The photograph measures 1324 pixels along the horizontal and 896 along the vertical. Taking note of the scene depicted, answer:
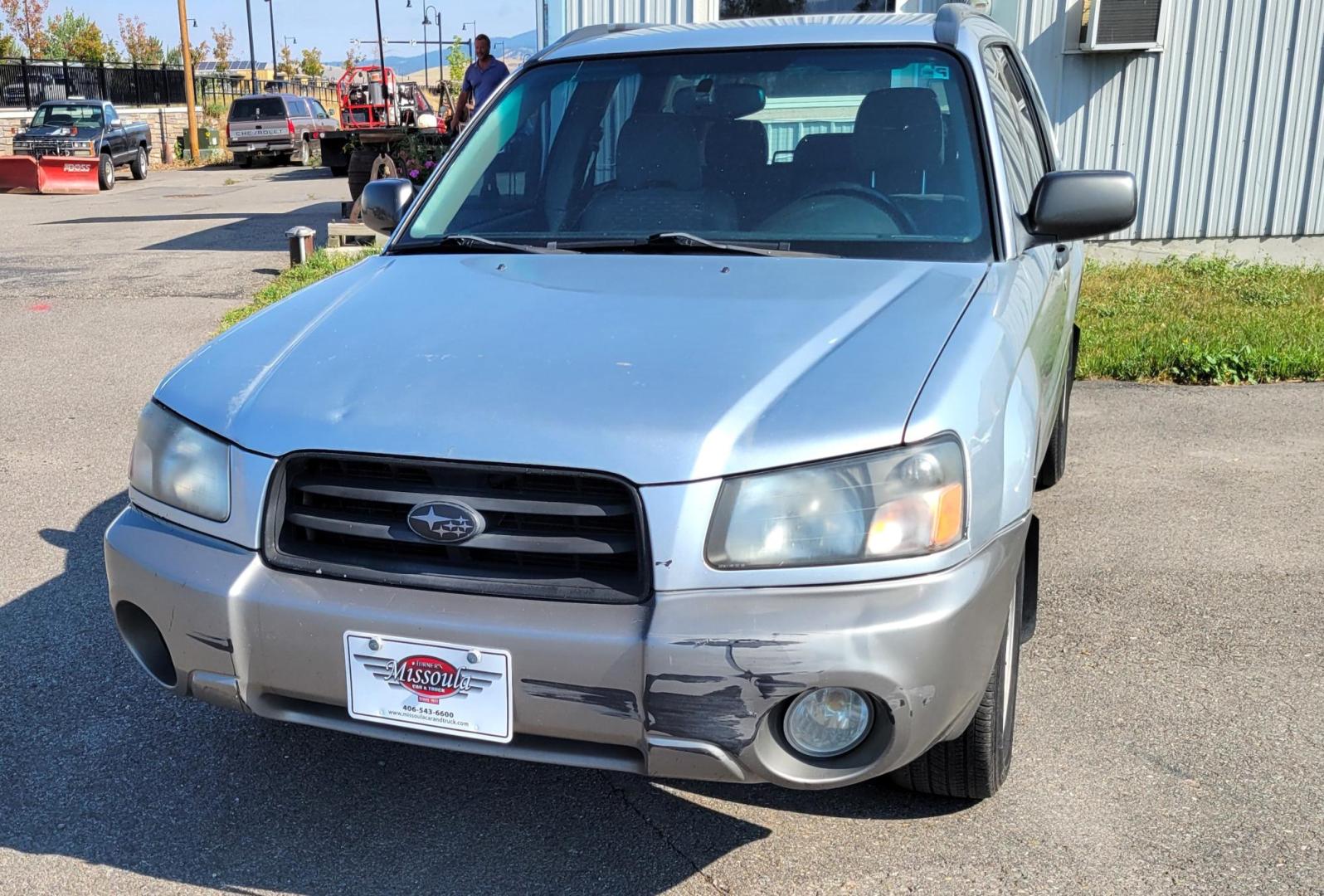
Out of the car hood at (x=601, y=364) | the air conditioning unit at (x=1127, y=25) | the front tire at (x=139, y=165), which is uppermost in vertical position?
the air conditioning unit at (x=1127, y=25)

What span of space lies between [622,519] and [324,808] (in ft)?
3.82

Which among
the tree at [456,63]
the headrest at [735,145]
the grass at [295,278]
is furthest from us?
the tree at [456,63]

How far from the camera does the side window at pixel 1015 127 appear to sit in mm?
3523

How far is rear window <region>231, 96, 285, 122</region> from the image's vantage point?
31938 millimetres

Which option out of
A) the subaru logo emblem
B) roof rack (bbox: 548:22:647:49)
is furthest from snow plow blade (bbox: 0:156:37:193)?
the subaru logo emblem

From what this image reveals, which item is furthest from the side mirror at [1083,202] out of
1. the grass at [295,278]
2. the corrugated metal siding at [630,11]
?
the corrugated metal siding at [630,11]

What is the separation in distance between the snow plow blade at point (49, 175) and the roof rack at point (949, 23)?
73.1 feet

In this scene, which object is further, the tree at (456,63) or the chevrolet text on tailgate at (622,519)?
the tree at (456,63)

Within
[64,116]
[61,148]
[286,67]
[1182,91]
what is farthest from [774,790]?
[286,67]

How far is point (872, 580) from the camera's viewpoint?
215cm

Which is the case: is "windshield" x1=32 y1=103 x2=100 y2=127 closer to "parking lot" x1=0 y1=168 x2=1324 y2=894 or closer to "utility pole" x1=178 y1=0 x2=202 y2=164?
"utility pole" x1=178 y1=0 x2=202 y2=164

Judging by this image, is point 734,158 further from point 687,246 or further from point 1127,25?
point 1127,25

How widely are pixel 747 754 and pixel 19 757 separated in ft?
6.47

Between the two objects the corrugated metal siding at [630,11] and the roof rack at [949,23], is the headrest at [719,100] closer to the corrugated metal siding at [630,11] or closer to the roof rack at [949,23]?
the roof rack at [949,23]
